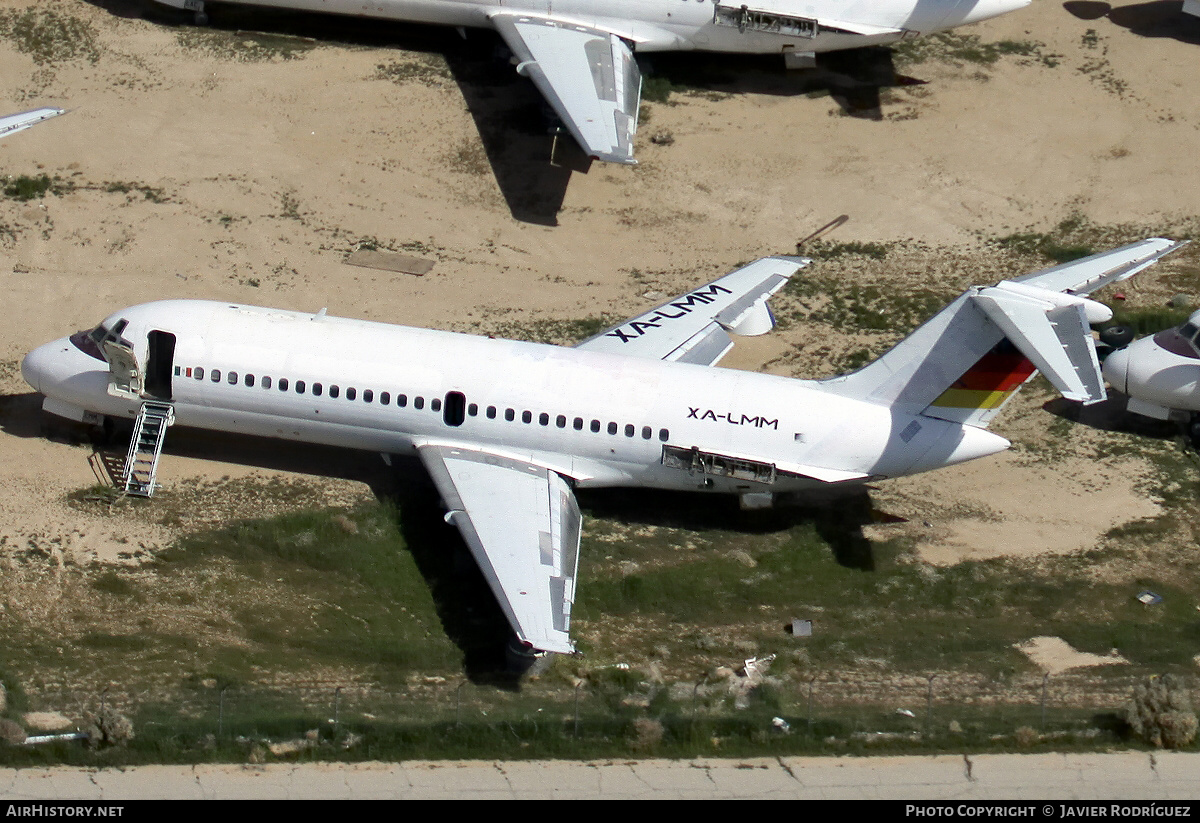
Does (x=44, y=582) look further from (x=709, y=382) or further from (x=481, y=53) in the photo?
(x=481, y=53)

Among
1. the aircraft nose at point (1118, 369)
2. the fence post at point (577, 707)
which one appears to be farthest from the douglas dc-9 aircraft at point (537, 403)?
the aircraft nose at point (1118, 369)

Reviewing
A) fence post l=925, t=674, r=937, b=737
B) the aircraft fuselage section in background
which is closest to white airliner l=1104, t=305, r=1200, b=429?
the aircraft fuselage section in background

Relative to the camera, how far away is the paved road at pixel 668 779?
26.1 meters

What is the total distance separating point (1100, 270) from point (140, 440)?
2006 centimetres

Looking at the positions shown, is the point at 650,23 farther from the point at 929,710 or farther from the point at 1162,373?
the point at 929,710

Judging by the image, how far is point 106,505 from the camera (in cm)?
3281

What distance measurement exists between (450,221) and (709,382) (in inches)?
495

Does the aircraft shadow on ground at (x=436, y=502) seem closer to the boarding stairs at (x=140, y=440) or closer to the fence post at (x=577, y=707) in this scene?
the boarding stairs at (x=140, y=440)

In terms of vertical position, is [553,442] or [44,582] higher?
[553,442]

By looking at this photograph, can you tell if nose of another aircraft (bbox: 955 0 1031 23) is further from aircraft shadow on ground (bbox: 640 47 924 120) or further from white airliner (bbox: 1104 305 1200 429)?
white airliner (bbox: 1104 305 1200 429)

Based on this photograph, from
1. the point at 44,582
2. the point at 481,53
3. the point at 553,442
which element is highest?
the point at 481,53
